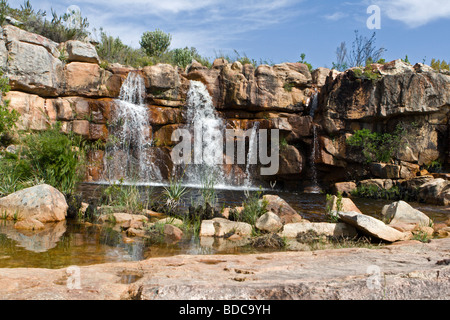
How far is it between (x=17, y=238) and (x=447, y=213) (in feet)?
30.1

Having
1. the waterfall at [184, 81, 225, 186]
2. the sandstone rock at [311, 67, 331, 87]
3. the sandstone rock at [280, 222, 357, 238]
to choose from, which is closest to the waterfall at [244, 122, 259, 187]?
the waterfall at [184, 81, 225, 186]

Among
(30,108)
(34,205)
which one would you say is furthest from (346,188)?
(30,108)

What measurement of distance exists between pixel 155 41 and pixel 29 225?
68.4 feet

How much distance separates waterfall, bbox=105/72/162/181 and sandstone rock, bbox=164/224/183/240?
8.28 m

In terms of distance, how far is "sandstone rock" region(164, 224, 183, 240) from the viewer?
19.6 ft

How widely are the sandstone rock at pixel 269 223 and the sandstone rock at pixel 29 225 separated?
349 cm

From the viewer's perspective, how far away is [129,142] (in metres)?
14.5

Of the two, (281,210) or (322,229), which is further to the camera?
(281,210)

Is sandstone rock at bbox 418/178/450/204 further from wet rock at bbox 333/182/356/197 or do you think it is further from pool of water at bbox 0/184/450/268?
pool of water at bbox 0/184/450/268

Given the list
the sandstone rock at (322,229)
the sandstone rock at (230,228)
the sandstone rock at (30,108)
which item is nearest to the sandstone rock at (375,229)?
the sandstone rock at (322,229)

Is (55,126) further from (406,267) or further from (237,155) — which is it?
(237,155)

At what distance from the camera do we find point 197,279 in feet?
8.86

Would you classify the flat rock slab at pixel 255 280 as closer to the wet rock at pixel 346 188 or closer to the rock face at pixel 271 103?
the wet rock at pixel 346 188

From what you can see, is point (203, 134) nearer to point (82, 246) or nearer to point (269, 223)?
point (269, 223)
